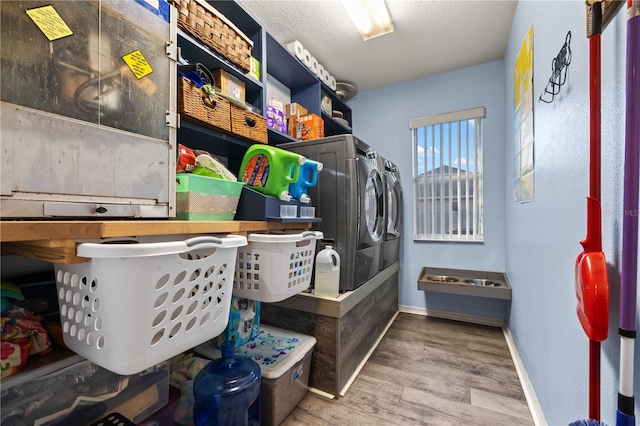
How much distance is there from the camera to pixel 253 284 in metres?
1.14

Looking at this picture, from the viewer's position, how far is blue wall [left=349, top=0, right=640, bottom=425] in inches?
28.4

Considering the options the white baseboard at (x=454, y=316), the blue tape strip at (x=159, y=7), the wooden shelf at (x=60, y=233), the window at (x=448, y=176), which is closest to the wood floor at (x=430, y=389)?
the white baseboard at (x=454, y=316)

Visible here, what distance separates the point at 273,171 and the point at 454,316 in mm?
2562

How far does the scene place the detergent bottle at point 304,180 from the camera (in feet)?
4.48

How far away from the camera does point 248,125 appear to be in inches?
60.1

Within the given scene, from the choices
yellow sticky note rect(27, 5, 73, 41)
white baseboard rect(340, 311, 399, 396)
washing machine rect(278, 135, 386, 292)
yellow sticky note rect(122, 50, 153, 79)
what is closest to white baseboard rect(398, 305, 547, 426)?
white baseboard rect(340, 311, 399, 396)

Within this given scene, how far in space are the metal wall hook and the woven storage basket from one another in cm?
145

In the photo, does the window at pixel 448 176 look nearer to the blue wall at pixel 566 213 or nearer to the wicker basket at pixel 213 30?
the blue wall at pixel 566 213

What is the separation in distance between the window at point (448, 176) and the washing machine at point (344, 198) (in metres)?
1.38

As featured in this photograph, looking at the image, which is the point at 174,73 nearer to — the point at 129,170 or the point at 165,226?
the point at 129,170

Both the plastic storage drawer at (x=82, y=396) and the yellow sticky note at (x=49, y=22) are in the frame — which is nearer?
the yellow sticky note at (x=49, y=22)

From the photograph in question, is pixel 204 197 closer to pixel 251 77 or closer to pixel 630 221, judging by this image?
pixel 251 77

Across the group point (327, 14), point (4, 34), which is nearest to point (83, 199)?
point (4, 34)

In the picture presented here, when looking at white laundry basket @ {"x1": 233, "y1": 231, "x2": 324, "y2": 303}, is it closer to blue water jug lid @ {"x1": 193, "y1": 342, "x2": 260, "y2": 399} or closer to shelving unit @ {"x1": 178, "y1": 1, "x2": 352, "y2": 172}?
blue water jug lid @ {"x1": 193, "y1": 342, "x2": 260, "y2": 399}
